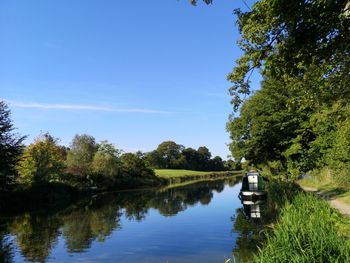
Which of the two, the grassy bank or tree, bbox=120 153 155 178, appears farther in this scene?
tree, bbox=120 153 155 178

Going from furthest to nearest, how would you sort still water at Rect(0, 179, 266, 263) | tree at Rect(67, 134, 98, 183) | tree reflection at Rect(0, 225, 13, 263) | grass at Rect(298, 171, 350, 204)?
tree at Rect(67, 134, 98, 183), grass at Rect(298, 171, 350, 204), still water at Rect(0, 179, 266, 263), tree reflection at Rect(0, 225, 13, 263)

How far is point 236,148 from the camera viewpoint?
43.0 metres

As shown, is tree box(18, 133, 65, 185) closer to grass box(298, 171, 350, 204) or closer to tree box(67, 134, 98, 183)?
tree box(67, 134, 98, 183)

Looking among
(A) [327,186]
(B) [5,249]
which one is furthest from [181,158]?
(B) [5,249]

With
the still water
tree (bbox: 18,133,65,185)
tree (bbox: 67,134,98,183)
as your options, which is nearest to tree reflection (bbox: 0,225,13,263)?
the still water

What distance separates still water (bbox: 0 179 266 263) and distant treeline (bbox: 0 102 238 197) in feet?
28.3

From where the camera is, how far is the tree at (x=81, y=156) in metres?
59.0

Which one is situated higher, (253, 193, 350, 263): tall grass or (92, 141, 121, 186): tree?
(92, 141, 121, 186): tree

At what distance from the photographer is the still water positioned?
16.8 m

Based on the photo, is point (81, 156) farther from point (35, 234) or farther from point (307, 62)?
point (307, 62)

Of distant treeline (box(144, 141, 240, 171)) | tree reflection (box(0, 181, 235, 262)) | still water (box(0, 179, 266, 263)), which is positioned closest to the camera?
still water (box(0, 179, 266, 263))

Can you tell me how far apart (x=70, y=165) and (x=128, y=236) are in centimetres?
4310

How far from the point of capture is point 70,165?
62844mm

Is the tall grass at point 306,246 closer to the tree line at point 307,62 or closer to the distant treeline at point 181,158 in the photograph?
the tree line at point 307,62
